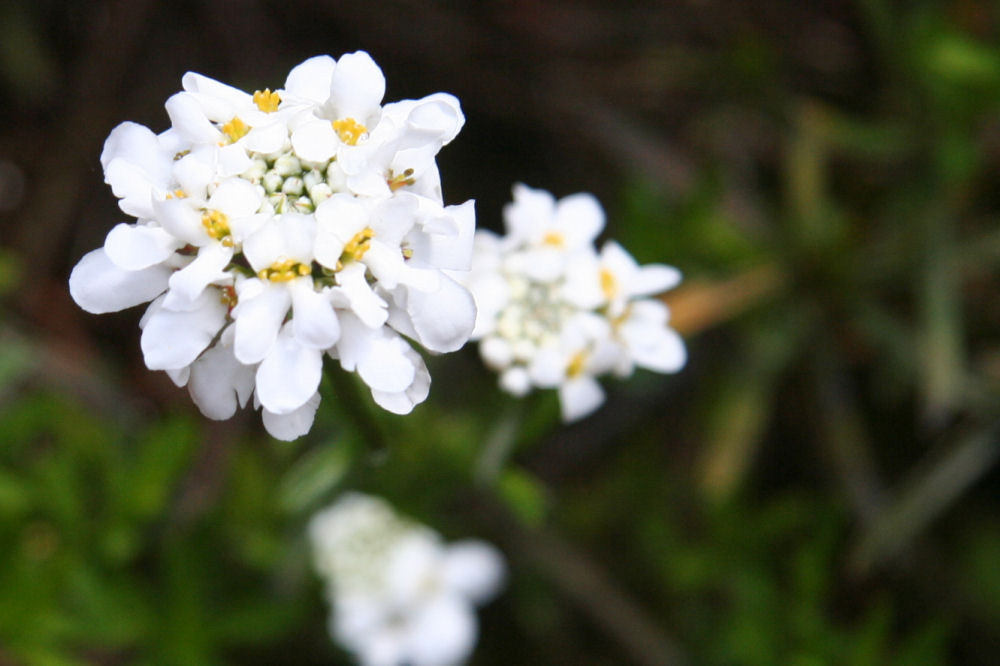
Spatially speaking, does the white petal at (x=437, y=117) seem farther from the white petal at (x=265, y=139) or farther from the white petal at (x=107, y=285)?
the white petal at (x=107, y=285)

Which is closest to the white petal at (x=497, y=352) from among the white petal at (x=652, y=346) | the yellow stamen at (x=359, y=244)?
Result: the white petal at (x=652, y=346)

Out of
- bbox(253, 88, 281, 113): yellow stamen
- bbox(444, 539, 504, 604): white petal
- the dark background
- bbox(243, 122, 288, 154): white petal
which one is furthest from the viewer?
bbox(444, 539, 504, 604): white petal

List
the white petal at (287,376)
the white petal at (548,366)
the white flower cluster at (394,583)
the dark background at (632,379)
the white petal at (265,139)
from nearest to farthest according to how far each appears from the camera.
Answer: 1. the white petal at (287,376)
2. the white petal at (265,139)
3. the white petal at (548,366)
4. the dark background at (632,379)
5. the white flower cluster at (394,583)

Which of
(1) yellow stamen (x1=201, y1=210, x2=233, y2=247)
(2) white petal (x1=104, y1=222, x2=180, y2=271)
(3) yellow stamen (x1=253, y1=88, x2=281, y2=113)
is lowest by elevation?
(2) white petal (x1=104, y1=222, x2=180, y2=271)

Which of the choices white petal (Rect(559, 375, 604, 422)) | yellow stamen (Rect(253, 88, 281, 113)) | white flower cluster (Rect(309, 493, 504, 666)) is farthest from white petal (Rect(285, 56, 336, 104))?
white flower cluster (Rect(309, 493, 504, 666))

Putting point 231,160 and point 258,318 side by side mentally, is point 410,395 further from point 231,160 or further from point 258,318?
point 231,160

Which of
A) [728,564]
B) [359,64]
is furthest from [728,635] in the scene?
[359,64]

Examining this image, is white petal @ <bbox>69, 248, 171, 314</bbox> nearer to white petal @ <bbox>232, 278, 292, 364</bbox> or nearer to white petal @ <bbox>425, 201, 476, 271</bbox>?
white petal @ <bbox>232, 278, 292, 364</bbox>
